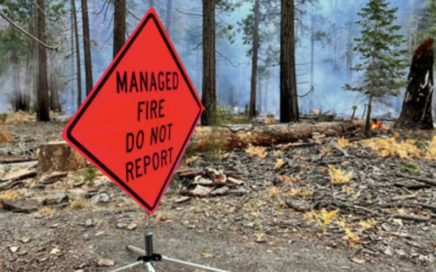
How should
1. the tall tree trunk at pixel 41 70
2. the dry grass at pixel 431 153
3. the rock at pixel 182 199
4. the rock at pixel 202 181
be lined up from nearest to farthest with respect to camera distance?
the rock at pixel 182 199
the rock at pixel 202 181
the dry grass at pixel 431 153
the tall tree trunk at pixel 41 70

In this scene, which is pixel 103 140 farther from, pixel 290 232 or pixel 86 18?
pixel 86 18

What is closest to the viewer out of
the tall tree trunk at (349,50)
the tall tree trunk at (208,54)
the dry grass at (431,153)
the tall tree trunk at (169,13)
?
the dry grass at (431,153)

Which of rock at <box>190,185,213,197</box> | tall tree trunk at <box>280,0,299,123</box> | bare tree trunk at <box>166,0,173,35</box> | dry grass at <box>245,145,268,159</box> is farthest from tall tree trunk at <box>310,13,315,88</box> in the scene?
rock at <box>190,185,213,197</box>

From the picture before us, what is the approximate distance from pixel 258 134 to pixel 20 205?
491 cm

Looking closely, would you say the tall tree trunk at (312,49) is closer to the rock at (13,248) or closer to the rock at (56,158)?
the rock at (56,158)

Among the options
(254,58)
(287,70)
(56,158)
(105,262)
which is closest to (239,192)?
(105,262)

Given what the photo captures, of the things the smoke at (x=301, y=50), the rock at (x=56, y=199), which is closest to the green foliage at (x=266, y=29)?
the smoke at (x=301, y=50)

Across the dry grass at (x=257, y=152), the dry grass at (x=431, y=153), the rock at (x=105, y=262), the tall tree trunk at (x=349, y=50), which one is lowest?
the rock at (x=105, y=262)

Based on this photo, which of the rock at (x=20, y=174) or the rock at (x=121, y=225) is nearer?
the rock at (x=121, y=225)

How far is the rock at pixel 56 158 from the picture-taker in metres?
5.88

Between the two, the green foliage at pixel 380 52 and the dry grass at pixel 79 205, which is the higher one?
the green foliage at pixel 380 52

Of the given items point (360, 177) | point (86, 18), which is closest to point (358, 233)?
point (360, 177)

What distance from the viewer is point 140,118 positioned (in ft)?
7.25

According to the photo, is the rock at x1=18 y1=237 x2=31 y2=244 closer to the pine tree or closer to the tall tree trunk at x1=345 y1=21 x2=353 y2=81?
the pine tree
